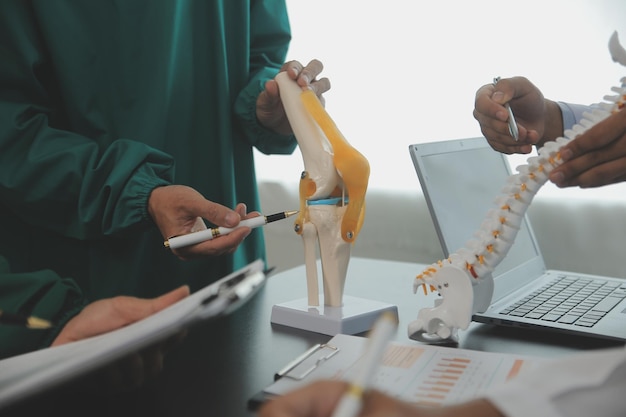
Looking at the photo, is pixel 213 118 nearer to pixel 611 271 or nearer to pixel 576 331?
pixel 576 331

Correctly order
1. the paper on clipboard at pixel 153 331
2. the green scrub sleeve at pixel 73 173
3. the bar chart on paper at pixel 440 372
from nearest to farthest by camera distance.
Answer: the paper on clipboard at pixel 153 331, the bar chart on paper at pixel 440 372, the green scrub sleeve at pixel 73 173

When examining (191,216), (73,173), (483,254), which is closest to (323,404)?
(483,254)

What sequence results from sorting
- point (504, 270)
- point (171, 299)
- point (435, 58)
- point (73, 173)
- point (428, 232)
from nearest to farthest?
point (171, 299)
point (73, 173)
point (504, 270)
point (435, 58)
point (428, 232)

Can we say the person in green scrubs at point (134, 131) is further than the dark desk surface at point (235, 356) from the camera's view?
Yes

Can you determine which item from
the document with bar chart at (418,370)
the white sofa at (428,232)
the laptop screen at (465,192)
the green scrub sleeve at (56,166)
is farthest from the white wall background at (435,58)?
the document with bar chart at (418,370)

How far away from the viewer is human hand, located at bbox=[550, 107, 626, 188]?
837 mm

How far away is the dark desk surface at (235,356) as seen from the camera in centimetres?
73

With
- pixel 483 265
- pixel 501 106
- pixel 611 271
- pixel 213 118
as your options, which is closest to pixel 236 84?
pixel 213 118

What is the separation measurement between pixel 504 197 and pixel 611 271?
1.04 m

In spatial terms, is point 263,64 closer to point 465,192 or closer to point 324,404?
point 465,192

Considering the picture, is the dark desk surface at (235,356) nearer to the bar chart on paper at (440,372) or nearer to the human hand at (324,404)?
the bar chart on paper at (440,372)

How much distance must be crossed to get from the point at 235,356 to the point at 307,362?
12 centimetres

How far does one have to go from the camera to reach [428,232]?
2068mm

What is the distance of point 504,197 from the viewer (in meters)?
0.95
